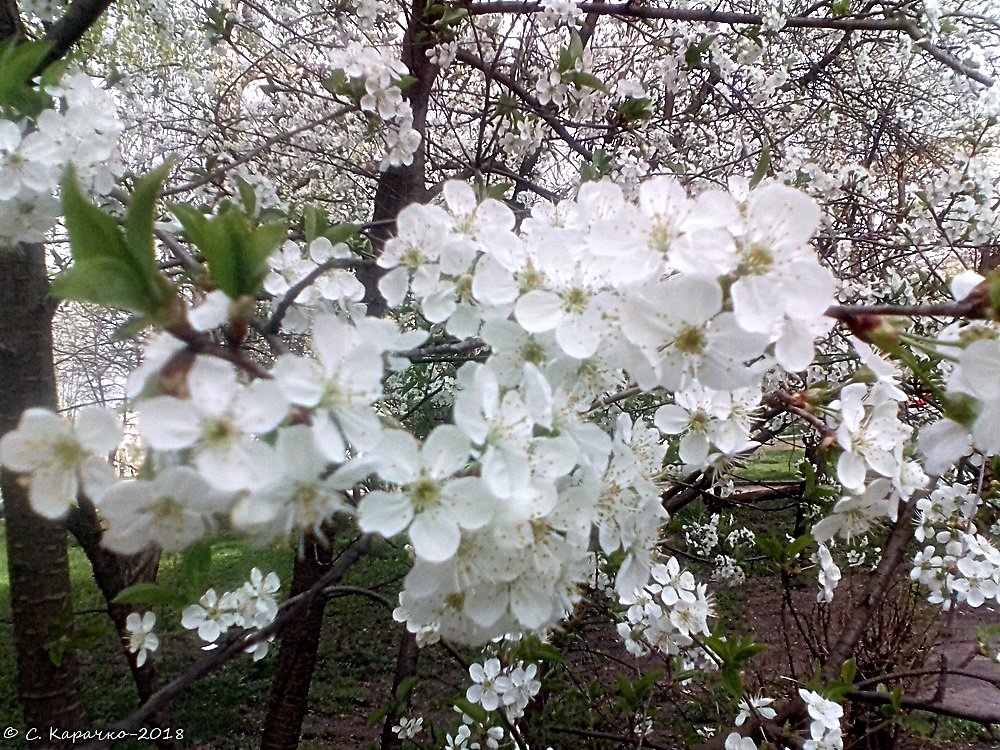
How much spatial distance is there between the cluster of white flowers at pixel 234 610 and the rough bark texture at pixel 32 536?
34cm

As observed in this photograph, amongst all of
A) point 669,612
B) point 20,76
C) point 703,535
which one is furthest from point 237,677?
point 20,76

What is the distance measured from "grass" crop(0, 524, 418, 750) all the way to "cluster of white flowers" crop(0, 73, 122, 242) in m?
2.39

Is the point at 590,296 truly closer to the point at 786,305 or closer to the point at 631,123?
the point at 786,305

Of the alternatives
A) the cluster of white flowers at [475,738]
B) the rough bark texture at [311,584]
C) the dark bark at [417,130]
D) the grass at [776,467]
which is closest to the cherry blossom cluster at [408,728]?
the rough bark texture at [311,584]

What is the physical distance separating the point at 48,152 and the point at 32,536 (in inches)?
46.5

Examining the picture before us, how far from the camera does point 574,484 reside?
772 mm

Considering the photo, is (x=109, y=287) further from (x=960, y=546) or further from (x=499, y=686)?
(x=960, y=546)

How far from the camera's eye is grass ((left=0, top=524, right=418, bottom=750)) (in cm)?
366

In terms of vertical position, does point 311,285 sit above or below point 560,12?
below

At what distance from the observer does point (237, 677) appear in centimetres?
428

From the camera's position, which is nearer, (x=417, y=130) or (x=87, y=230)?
(x=87, y=230)

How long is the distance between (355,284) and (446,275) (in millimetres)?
388

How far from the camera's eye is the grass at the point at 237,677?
3.66 meters

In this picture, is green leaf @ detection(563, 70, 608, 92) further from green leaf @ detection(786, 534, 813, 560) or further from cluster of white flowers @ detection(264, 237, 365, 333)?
green leaf @ detection(786, 534, 813, 560)
